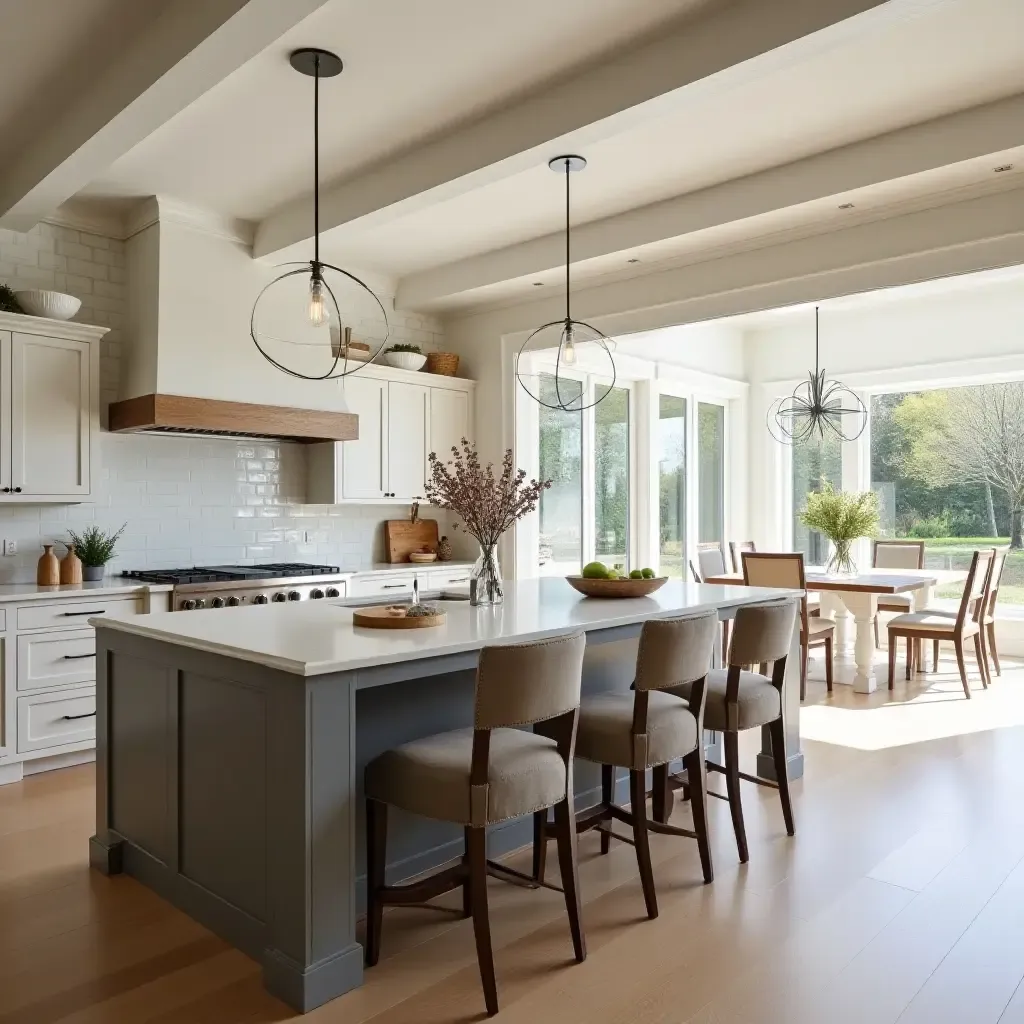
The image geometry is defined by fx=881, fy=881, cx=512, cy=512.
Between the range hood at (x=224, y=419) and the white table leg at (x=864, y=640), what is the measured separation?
370 centimetres

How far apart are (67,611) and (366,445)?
2.26 m

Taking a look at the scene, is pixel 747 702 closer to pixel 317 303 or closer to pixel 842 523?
pixel 317 303

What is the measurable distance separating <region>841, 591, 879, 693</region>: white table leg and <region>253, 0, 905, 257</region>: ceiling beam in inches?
157

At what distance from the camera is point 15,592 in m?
4.33

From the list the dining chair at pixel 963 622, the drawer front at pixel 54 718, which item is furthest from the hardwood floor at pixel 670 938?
the dining chair at pixel 963 622

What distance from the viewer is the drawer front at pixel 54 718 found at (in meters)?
4.26

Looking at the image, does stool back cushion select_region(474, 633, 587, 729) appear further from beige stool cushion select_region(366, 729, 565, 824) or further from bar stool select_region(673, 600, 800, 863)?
bar stool select_region(673, 600, 800, 863)

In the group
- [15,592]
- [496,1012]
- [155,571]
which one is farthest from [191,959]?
[155,571]

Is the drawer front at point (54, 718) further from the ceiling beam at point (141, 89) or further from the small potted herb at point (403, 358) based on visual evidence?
the small potted herb at point (403, 358)

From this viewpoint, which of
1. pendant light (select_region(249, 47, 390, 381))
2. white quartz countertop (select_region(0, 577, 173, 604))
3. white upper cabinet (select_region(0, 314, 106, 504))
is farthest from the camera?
pendant light (select_region(249, 47, 390, 381))

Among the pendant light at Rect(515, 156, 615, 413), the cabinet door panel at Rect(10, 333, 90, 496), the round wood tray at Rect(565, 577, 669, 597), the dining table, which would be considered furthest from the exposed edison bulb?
the dining table

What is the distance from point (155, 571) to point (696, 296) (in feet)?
11.9

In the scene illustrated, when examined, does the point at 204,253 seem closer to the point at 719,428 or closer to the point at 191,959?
the point at 191,959

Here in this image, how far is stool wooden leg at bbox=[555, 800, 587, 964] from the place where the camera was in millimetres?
2539
